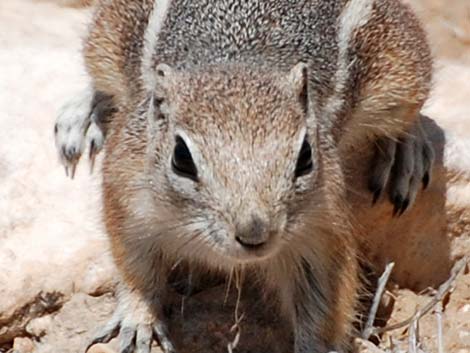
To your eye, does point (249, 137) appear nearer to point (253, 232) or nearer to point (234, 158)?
point (234, 158)

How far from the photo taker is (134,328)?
5.46 meters

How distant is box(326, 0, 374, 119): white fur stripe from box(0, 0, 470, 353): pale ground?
2.53 feet

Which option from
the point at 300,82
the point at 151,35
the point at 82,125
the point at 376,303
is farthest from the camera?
the point at 82,125

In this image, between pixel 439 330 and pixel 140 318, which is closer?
pixel 439 330

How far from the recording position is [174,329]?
5527 millimetres

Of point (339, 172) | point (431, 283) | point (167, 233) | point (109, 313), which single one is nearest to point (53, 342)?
point (109, 313)

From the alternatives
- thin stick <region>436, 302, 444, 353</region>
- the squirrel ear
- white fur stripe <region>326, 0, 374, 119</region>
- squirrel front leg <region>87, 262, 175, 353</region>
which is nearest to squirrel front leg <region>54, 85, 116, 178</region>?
squirrel front leg <region>87, 262, 175, 353</region>

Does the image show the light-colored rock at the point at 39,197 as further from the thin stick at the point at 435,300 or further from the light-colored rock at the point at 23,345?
the thin stick at the point at 435,300

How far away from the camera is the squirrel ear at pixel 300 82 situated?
493 centimetres

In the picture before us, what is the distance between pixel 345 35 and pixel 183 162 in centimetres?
131

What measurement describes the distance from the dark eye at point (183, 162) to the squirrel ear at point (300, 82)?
17.4 inches

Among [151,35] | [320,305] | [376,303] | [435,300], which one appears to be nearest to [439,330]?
[435,300]

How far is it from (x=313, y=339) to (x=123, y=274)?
759mm

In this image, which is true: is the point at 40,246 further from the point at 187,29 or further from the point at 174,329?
the point at 187,29
